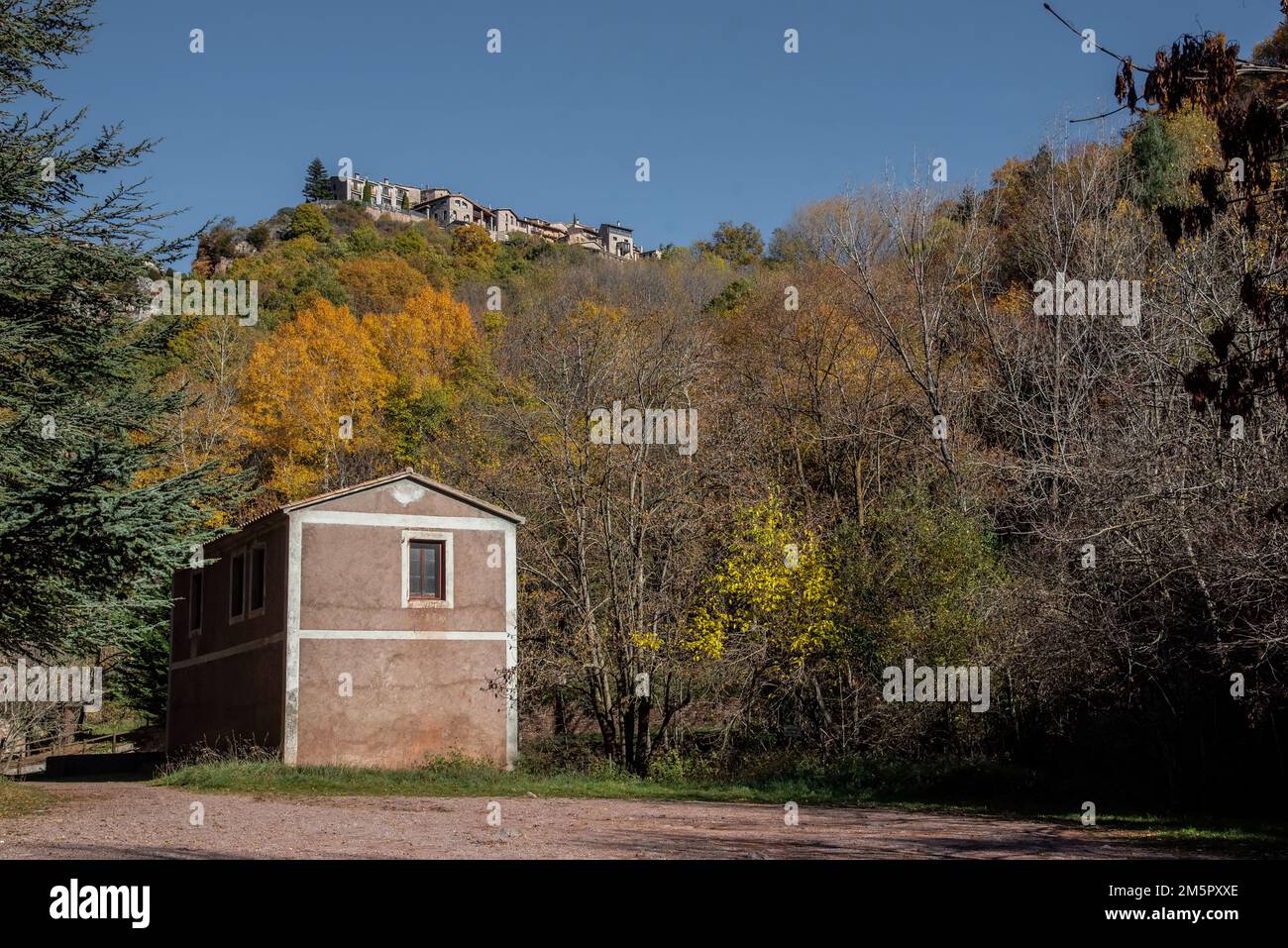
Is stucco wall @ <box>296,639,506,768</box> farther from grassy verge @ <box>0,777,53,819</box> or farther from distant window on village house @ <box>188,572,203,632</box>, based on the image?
distant window on village house @ <box>188,572,203,632</box>

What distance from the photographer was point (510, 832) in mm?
14016

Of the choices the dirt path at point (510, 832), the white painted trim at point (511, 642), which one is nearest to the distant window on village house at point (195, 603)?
the white painted trim at point (511, 642)

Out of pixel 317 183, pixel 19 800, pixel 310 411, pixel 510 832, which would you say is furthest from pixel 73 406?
pixel 317 183

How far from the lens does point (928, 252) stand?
3366 centimetres

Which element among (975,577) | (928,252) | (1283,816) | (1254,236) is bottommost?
(1283,816)

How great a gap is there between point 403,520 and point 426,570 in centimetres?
120

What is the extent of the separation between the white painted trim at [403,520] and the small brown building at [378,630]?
26mm

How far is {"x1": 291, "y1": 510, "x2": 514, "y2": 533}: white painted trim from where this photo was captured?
26109 millimetres

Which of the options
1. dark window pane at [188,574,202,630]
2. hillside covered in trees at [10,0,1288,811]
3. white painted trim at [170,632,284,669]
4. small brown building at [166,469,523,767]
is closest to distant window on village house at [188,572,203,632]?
dark window pane at [188,574,202,630]

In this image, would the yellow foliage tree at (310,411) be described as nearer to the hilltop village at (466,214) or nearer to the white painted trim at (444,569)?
the white painted trim at (444,569)

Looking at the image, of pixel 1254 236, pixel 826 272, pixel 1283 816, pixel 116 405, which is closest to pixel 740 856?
pixel 1283 816

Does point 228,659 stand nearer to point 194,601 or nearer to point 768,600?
point 194,601
